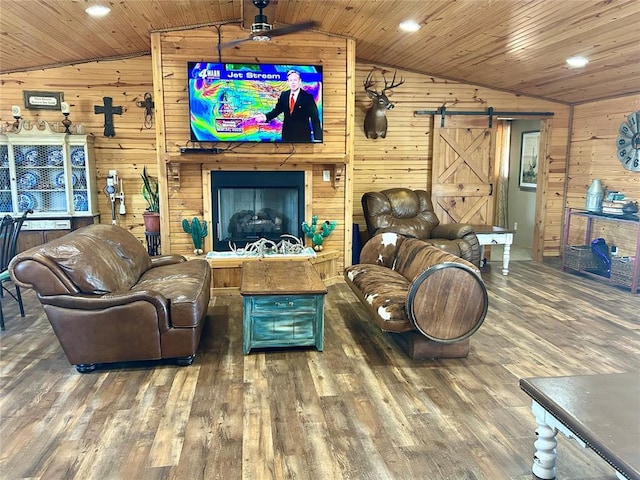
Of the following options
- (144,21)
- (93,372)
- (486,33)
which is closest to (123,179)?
(144,21)

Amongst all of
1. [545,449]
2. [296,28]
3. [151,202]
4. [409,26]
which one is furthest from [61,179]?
[545,449]

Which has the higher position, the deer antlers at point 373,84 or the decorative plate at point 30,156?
the deer antlers at point 373,84

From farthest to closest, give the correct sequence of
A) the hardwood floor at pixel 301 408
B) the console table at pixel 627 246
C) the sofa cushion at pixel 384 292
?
the console table at pixel 627 246 → the sofa cushion at pixel 384 292 → the hardwood floor at pixel 301 408

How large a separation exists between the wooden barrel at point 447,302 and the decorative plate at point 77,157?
184 inches

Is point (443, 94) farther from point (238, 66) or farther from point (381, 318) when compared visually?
A: point (381, 318)

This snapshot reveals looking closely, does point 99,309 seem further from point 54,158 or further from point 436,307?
point 54,158

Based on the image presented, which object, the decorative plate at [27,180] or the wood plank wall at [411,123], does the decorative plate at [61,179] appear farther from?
→ the wood plank wall at [411,123]

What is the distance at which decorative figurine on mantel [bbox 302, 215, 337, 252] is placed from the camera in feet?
18.4

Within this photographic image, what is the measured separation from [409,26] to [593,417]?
12.8ft

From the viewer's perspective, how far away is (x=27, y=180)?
19.1ft

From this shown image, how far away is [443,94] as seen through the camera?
6738 millimetres

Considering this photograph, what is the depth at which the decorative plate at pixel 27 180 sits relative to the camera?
5797 millimetres

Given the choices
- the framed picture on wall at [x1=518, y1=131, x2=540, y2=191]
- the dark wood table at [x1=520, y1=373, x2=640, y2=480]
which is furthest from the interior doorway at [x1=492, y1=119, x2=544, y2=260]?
the dark wood table at [x1=520, y1=373, x2=640, y2=480]

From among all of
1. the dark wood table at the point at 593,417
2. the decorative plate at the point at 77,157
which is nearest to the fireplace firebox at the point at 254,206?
the decorative plate at the point at 77,157
